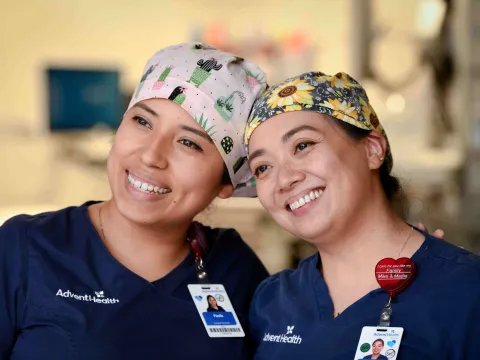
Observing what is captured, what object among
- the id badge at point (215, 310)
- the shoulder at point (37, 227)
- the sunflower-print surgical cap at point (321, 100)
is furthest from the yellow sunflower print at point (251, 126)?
the shoulder at point (37, 227)

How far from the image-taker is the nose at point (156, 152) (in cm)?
206

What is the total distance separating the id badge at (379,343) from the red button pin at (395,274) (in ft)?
0.31

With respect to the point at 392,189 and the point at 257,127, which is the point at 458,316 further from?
the point at 257,127

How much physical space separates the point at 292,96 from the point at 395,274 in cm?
51

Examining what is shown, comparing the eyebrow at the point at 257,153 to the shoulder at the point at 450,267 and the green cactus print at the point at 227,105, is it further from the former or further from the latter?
the shoulder at the point at 450,267

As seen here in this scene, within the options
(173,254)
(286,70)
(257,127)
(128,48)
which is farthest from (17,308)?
(128,48)

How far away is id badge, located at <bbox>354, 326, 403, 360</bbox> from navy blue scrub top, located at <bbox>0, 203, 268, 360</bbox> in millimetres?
437

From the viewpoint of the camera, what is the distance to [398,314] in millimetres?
1787

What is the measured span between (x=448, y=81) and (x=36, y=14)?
4576 millimetres

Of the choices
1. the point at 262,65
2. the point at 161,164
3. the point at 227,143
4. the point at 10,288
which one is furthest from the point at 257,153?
the point at 262,65

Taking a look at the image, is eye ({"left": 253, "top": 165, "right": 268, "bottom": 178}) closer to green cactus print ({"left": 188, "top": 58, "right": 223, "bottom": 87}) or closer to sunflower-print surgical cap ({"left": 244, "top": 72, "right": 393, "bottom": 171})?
sunflower-print surgical cap ({"left": 244, "top": 72, "right": 393, "bottom": 171})

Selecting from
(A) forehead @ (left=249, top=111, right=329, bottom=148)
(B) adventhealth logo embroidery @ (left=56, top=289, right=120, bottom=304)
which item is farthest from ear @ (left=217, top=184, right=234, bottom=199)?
(B) adventhealth logo embroidery @ (left=56, top=289, right=120, bottom=304)

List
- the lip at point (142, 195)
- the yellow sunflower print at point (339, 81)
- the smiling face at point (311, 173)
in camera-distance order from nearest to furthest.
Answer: the smiling face at point (311, 173)
the yellow sunflower print at point (339, 81)
the lip at point (142, 195)

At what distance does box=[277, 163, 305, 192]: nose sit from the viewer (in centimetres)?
190
